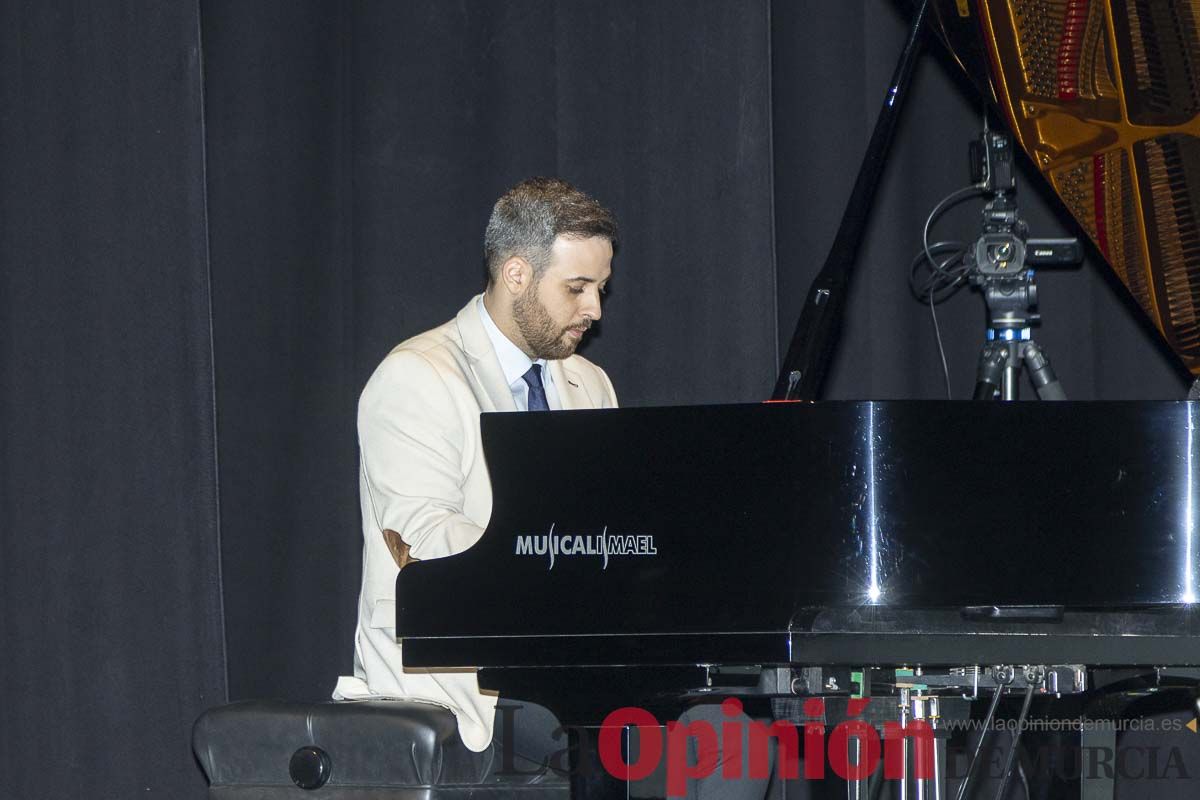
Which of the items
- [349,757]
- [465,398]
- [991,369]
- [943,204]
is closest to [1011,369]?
[991,369]

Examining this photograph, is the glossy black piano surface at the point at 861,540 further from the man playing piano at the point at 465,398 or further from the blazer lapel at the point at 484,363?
the blazer lapel at the point at 484,363

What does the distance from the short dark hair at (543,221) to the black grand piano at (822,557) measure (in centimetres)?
81

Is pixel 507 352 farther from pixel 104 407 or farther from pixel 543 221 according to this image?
pixel 104 407

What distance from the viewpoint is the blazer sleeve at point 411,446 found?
2.45m

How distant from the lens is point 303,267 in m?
3.18

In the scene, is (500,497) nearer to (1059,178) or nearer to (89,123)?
(1059,178)

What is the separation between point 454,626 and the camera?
1.95 metres

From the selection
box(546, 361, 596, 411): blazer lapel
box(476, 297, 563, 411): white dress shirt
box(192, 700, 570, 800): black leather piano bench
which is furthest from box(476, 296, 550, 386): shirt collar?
box(192, 700, 570, 800): black leather piano bench

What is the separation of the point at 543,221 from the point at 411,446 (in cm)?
52

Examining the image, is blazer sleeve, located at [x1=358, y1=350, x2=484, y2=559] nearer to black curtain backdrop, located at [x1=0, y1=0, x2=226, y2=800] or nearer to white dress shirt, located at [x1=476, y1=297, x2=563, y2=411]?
white dress shirt, located at [x1=476, y1=297, x2=563, y2=411]

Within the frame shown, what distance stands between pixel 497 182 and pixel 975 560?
176cm

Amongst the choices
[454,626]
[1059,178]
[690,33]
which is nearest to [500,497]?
[454,626]

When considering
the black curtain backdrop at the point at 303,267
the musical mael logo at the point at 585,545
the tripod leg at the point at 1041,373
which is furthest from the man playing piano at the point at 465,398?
the tripod leg at the point at 1041,373

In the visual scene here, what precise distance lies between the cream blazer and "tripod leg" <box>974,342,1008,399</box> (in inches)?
39.5
